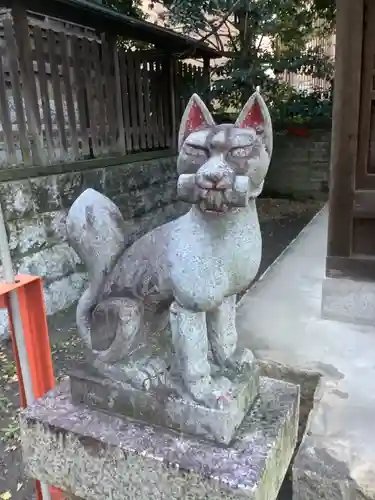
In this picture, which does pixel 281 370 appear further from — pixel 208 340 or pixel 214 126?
pixel 214 126

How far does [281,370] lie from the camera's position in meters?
2.44

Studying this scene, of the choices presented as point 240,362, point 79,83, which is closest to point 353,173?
point 240,362

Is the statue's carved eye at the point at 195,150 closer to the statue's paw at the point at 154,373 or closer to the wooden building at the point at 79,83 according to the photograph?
the statue's paw at the point at 154,373

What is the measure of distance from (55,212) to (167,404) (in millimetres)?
3160

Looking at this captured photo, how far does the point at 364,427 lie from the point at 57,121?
3.66 meters

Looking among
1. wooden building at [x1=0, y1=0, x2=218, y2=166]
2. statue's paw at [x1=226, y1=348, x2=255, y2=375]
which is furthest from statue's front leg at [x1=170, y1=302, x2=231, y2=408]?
wooden building at [x1=0, y1=0, x2=218, y2=166]

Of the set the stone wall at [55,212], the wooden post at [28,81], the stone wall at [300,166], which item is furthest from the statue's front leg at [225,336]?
the stone wall at [300,166]

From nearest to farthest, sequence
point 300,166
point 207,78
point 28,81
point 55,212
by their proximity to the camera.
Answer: point 28,81 → point 55,212 → point 207,78 → point 300,166

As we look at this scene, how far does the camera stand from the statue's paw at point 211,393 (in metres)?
1.37

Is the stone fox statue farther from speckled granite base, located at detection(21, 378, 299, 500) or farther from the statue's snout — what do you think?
speckled granite base, located at detection(21, 378, 299, 500)

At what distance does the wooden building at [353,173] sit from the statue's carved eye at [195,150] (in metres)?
1.85

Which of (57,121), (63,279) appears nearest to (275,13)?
(57,121)

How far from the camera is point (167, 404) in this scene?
1447mm

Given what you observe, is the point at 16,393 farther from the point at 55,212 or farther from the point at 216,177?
the point at 216,177
